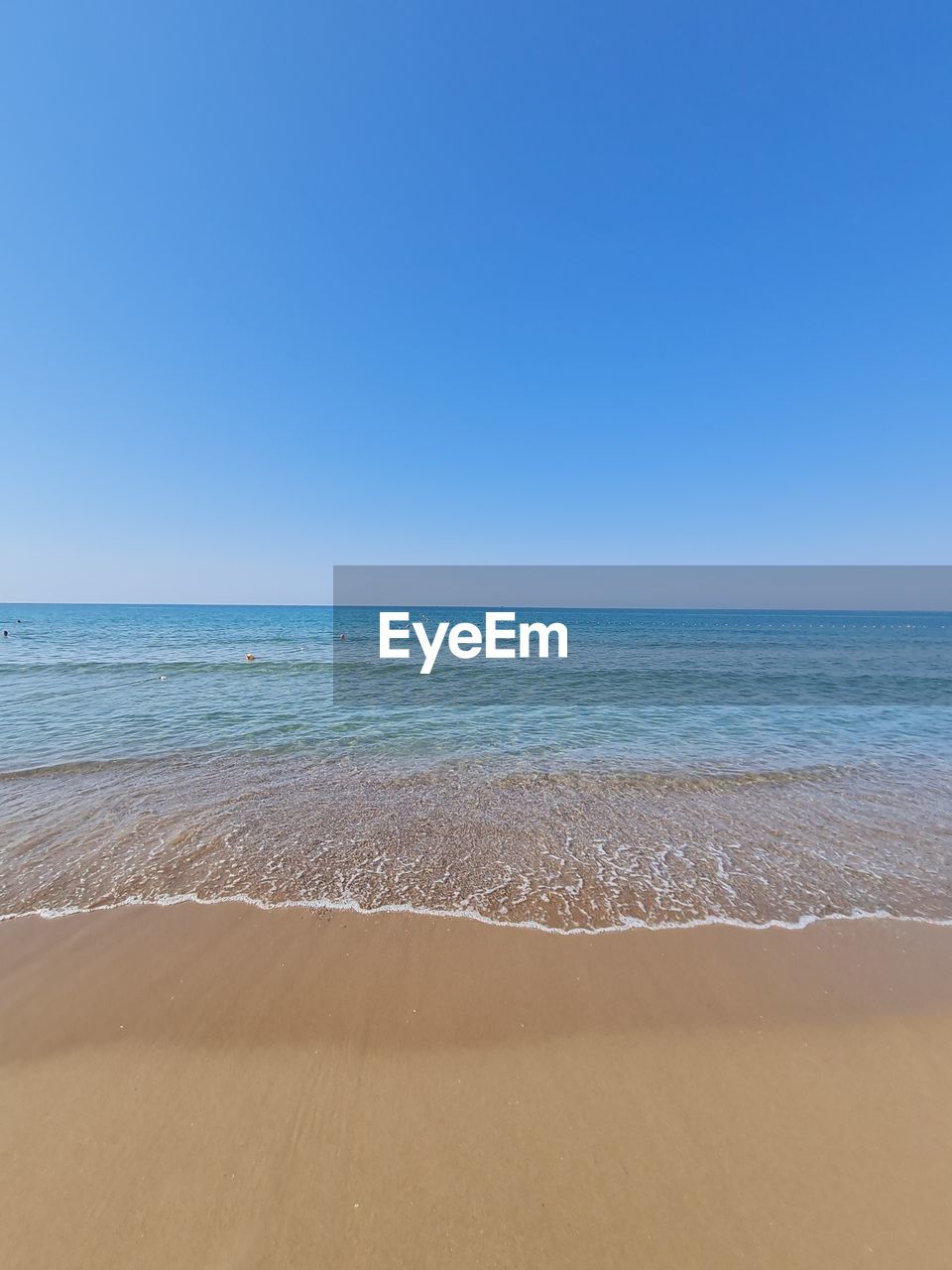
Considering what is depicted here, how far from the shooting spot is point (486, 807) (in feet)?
26.6

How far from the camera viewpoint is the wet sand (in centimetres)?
244

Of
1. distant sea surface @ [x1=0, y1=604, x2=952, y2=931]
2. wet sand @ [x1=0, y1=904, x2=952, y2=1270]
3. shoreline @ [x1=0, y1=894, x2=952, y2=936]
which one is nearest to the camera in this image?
wet sand @ [x1=0, y1=904, x2=952, y2=1270]

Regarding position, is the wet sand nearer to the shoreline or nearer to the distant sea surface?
the shoreline

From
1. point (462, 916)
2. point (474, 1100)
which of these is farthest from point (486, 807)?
point (474, 1100)

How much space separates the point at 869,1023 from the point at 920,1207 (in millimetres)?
1421

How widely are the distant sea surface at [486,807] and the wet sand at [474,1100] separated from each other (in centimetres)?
83

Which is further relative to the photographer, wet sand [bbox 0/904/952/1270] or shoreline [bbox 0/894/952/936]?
shoreline [bbox 0/894/952/936]

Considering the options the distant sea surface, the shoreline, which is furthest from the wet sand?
the distant sea surface

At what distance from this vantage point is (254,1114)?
3.01 meters

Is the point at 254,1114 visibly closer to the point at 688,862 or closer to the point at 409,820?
the point at 409,820

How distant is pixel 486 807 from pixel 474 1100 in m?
5.01

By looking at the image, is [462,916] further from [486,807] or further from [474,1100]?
[486,807]

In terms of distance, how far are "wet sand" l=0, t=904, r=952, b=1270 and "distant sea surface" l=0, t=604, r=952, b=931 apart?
0.83 meters

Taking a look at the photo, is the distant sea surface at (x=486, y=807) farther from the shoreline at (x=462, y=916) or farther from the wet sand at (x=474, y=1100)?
the wet sand at (x=474, y=1100)
